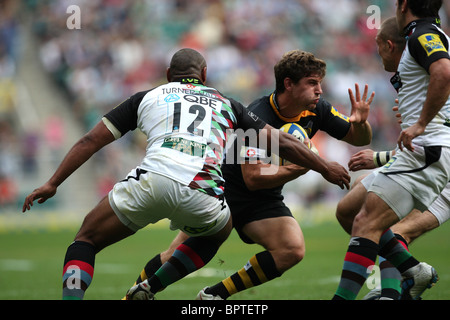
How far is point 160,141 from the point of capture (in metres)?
4.68

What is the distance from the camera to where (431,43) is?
450 cm

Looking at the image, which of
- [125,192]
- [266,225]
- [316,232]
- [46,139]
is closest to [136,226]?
[125,192]

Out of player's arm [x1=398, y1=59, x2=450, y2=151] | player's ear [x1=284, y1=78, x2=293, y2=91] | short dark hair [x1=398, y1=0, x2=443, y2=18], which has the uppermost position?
short dark hair [x1=398, y1=0, x2=443, y2=18]

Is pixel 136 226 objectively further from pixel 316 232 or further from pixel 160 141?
pixel 316 232

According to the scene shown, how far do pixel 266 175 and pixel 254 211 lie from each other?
42 centimetres

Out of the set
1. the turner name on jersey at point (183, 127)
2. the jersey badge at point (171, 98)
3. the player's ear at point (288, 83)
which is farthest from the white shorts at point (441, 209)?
the jersey badge at point (171, 98)

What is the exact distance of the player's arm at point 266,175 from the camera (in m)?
5.45

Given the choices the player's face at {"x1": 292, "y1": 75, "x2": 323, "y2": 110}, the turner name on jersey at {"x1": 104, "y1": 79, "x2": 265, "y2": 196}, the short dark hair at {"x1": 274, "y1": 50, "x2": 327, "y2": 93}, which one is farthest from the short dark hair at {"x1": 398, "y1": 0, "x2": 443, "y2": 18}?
the turner name on jersey at {"x1": 104, "y1": 79, "x2": 265, "y2": 196}

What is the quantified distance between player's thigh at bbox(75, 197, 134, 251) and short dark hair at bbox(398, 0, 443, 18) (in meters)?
2.66

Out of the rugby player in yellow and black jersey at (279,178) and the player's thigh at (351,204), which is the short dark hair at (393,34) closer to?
the rugby player in yellow and black jersey at (279,178)

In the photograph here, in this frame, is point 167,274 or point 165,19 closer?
point 167,274

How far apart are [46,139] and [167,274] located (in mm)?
13685

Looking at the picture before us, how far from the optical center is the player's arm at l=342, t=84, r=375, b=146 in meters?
5.79

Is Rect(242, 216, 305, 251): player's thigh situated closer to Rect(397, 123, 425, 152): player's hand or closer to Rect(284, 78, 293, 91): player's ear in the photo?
Rect(284, 78, 293, 91): player's ear
